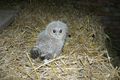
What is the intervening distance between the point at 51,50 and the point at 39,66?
0.97ft

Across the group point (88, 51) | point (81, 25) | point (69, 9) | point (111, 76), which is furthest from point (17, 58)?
point (69, 9)

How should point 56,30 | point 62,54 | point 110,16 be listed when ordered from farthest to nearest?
point 110,16 → point 62,54 → point 56,30

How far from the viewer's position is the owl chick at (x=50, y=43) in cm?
239

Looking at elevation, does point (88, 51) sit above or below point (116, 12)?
below

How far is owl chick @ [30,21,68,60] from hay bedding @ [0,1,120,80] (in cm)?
11

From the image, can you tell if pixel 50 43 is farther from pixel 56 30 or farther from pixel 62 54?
pixel 62 54

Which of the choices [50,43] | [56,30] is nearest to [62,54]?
[50,43]

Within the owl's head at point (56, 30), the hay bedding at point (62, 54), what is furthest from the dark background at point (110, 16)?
the owl's head at point (56, 30)

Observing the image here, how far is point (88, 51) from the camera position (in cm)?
282

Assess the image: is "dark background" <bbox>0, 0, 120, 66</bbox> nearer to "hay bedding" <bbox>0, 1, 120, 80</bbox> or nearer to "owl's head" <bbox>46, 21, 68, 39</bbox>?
"hay bedding" <bbox>0, 1, 120, 80</bbox>

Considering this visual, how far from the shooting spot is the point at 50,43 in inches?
95.9

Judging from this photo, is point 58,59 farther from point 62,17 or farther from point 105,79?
point 62,17

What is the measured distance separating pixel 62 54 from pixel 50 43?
1.33ft

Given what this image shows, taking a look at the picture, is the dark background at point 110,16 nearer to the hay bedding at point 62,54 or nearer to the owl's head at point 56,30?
the hay bedding at point 62,54
